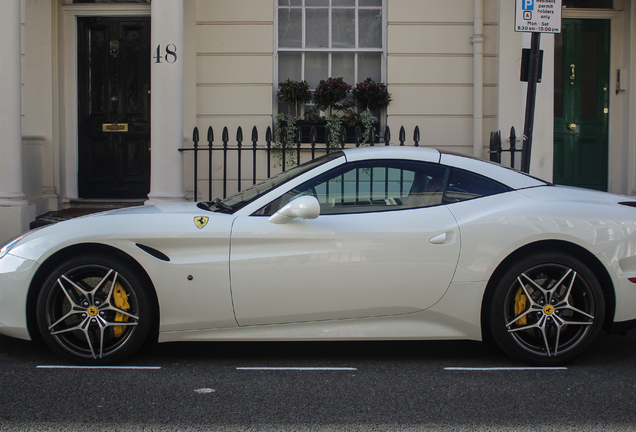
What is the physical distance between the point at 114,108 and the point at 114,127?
0.29 m

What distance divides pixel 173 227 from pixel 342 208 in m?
1.06

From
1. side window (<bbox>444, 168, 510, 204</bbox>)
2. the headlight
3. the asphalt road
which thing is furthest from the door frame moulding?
side window (<bbox>444, 168, 510, 204</bbox>)

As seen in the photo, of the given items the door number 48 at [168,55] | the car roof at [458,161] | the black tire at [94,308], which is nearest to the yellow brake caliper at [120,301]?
the black tire at [94,308]

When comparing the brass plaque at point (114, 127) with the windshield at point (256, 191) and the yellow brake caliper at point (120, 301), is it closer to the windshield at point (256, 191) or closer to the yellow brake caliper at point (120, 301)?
the windshield at point (256, 191)

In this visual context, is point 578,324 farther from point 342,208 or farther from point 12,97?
point 12,97

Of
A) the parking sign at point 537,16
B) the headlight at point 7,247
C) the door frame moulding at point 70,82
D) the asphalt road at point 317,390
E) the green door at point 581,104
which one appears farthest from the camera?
the green door at point 581,104

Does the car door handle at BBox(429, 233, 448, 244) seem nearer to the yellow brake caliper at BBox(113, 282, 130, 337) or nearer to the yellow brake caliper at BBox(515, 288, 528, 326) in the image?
the yellow brake caliper at BBox(515, 288, 528, 326)

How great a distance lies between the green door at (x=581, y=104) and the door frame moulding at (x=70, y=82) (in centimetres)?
630

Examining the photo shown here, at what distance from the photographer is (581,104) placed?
989cm

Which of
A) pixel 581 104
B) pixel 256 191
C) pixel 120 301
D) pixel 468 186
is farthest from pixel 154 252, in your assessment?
pixel 581 104

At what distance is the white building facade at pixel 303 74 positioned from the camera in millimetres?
9453

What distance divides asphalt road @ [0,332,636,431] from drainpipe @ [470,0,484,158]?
5.37m

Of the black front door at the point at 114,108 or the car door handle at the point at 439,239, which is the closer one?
the car door handle at the point at 439,239

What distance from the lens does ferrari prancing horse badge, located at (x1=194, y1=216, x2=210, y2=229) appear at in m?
4.05
